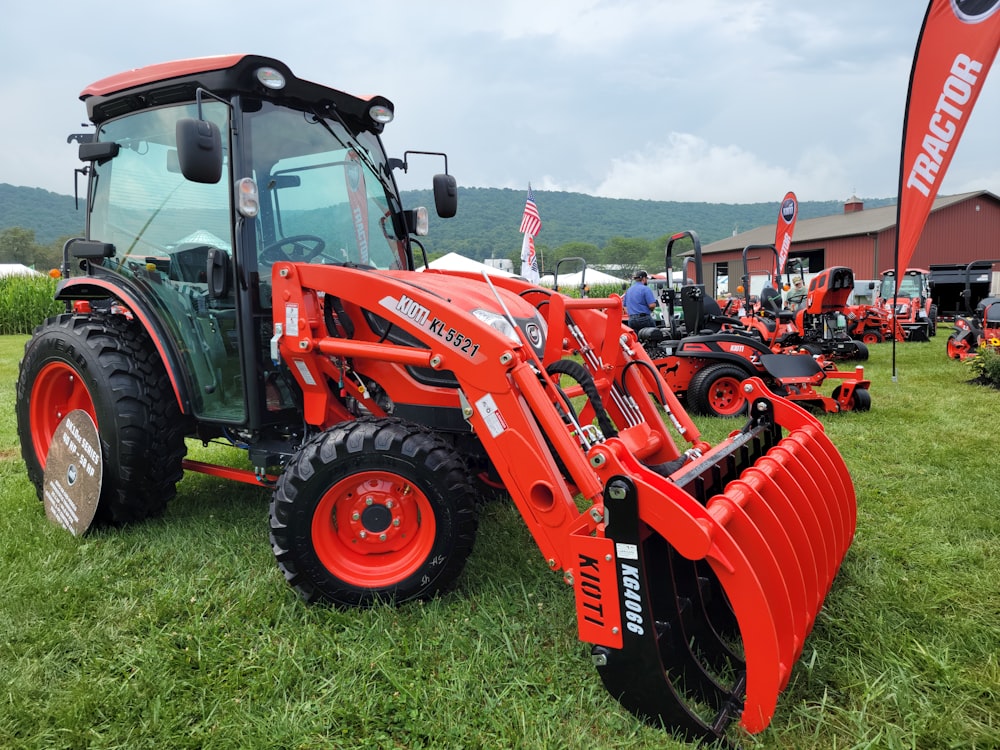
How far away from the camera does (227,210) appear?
140 inches

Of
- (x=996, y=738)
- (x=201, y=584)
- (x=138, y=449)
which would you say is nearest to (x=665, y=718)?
(x=996, y=738)

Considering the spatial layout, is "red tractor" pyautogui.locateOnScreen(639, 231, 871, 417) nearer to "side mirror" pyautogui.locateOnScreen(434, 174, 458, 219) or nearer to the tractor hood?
"side mirror" pyautogui.locateOnScreen(434, 174, 458, 219)

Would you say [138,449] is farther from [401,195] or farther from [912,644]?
[912,644]

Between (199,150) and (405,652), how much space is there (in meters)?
2.23

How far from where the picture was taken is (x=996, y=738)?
2.09 meters

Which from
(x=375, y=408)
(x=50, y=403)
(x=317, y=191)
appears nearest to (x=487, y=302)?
(x=375, y=408)

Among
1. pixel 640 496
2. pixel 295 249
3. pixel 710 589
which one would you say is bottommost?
pixel 710 589

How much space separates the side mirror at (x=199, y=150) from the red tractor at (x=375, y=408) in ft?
0.03

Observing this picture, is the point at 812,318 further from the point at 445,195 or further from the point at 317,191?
the point at 317,191

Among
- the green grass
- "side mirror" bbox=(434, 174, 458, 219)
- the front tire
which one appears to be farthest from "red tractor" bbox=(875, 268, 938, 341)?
the front tire

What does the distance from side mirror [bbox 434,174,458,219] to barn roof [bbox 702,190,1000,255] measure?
3089cm

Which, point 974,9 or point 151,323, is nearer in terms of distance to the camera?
point 151,323

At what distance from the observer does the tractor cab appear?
342 cm

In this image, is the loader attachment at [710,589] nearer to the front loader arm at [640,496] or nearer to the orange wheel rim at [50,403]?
the front loader arm at [640,496]
